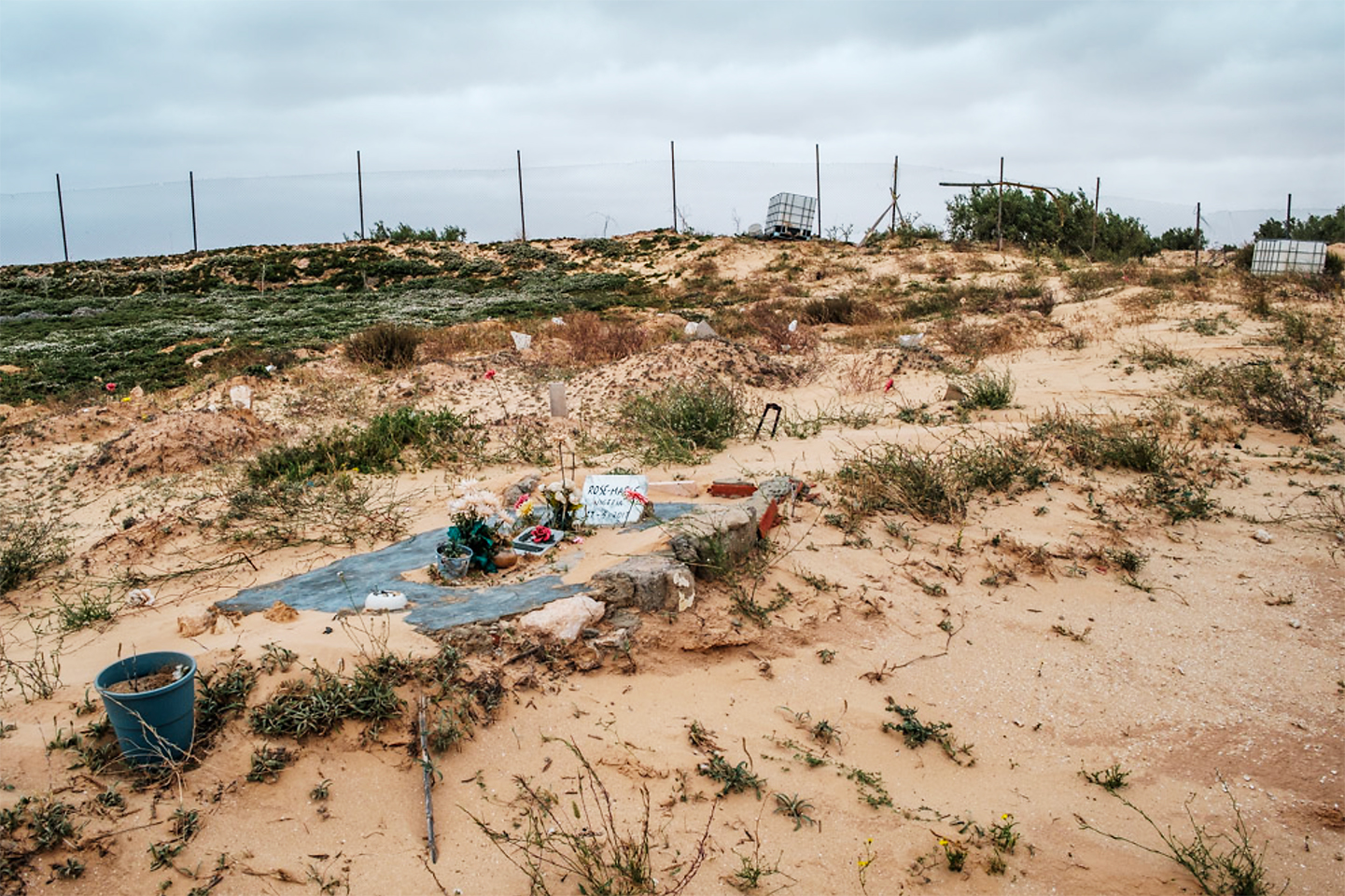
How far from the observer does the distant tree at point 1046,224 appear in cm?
2331

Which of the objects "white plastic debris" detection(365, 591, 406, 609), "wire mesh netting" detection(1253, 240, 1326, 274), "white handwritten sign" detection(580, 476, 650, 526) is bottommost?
"white plastic debris" detection(365, 591, 406, 609)

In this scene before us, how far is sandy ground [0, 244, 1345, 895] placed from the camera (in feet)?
7.89

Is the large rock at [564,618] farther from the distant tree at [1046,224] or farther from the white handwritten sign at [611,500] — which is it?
the distant tree at [1046,224]

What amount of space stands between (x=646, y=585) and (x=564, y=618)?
40 centimetres

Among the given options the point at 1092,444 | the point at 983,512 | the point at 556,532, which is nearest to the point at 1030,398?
the point at 1092,444

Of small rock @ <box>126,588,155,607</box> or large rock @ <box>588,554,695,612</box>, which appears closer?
large rock @ <box>588,554,695,612</box>

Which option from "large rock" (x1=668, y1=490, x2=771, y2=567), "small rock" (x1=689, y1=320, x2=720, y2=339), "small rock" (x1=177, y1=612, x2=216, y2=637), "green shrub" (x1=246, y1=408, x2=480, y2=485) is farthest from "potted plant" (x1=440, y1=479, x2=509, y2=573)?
"small rock" (x1=689, y1=320, x2=720, y2=339)

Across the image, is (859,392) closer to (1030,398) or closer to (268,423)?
(1030,398)

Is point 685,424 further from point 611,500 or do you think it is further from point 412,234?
point 412,234

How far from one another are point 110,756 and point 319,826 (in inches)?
30.2

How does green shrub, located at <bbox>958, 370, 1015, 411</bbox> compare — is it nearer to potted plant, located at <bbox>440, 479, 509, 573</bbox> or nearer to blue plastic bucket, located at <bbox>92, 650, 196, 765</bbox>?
potted plant, located at <bbox>440, 479, 509, 573</bbox>

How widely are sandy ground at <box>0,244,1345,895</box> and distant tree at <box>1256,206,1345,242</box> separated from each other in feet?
81.3

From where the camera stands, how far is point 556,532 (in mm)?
4180

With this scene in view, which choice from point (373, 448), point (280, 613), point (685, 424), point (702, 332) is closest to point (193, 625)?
point (280, 613)
